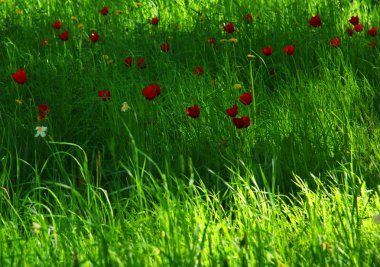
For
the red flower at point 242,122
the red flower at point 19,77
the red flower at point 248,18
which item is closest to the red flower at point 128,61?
→ the red flower at point 19,77

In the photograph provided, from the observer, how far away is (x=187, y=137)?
2961mm

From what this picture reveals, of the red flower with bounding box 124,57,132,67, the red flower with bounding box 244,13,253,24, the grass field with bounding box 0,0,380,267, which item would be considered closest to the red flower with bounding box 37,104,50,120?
the grass field with bounding box 0,0,380,267

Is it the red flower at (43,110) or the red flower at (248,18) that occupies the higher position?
the red flower at (248,18)

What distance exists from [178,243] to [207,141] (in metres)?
1.05

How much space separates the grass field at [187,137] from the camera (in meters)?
1.99

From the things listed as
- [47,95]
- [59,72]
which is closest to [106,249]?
[47,95]

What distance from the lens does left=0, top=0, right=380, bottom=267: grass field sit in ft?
6.52

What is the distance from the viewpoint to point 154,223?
7.01 feet

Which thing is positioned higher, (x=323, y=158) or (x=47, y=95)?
(x=47, y=95)

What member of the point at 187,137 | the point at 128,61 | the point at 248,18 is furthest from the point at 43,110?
the point at 248,18

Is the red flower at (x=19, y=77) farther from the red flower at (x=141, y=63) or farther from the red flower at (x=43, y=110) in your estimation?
the red flower at (x=141, y=63)

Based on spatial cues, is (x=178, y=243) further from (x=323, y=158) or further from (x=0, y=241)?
(x=323, y=158)

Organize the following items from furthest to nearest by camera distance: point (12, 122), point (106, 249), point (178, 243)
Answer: point (12, 122) → point (178, 243) → point (106, 249)

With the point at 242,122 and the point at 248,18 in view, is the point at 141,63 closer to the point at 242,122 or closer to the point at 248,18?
the point at 248,18
